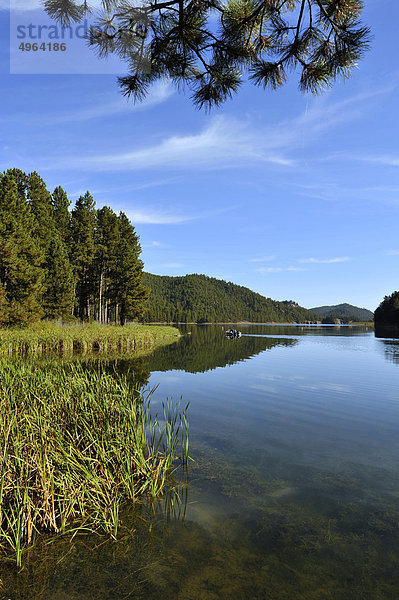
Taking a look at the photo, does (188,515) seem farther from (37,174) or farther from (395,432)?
(37,174)

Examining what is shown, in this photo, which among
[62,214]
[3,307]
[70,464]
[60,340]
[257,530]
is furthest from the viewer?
[62,214]

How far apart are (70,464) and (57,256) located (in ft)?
135

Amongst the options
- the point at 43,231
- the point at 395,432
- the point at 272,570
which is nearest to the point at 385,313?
the point at 43,231

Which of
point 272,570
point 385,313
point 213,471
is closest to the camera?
point 272,570

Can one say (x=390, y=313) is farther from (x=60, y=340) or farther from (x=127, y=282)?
(x=60, y=340)

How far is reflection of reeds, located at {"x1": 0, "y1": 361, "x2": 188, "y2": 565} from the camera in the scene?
15.3 feet

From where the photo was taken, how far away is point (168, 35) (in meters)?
6.43

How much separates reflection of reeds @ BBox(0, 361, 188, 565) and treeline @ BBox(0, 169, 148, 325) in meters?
27.7

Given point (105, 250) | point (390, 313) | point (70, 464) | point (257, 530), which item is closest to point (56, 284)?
point (105, 250)

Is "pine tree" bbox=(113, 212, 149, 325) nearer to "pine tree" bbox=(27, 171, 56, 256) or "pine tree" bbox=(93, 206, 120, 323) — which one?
"pine tree" bbox=(93, 206, 120, 323)

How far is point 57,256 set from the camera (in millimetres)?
42281

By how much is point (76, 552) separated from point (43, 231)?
4459cm

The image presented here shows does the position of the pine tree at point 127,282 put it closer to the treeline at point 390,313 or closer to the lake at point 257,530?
the lake at point 257,530

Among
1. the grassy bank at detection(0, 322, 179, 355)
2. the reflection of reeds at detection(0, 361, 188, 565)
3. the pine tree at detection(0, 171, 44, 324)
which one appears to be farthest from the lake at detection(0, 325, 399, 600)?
the pine tree at detection(0, 171, 44, 324)
